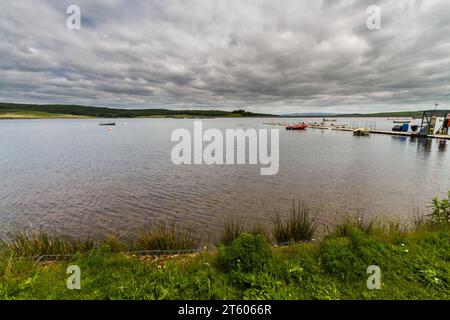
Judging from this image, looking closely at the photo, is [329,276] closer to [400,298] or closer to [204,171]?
[400,298]

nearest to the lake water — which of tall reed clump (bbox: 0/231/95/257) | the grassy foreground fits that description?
tall reed clump (bbox: 0/231/95/257)

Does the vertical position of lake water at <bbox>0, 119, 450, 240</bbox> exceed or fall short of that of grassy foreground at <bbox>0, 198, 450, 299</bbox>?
it falls short

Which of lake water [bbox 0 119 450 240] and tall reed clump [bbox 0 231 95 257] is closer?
tall reed clump [bbox 0 231 95 257]

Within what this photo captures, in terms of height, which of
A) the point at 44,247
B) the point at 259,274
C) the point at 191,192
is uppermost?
the point at 259,274

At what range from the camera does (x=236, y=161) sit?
80.2 ft

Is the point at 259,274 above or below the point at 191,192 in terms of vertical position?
above

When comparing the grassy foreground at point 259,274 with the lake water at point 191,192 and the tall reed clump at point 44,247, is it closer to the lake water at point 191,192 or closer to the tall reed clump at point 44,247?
the tall reed clump at point 44,247

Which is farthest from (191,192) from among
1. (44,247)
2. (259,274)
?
(259,274)

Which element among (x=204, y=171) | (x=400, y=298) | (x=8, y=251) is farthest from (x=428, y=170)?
(x=8, y=251)

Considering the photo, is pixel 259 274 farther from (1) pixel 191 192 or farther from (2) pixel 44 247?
(1) pixel 191 192

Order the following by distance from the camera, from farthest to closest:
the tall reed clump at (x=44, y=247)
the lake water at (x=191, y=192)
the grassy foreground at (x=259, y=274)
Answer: the lake water at (x=191, y=192), the tall reed clump at (x=44, y=247), the grassy foreground at (x=259, y=274)

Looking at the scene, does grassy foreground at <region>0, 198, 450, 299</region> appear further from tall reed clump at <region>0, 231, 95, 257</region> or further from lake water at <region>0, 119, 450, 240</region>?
lake water at <region>0, 119, 450, 240</region>

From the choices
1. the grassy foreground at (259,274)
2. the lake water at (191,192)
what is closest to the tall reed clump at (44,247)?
the grassy foreground at (259,274)

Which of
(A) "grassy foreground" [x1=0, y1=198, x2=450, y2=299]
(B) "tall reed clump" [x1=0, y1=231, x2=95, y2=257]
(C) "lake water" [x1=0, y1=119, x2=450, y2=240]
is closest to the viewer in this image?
(A) "grassy foreground" [x1=0, y1=198, x2=450, y2=299]
